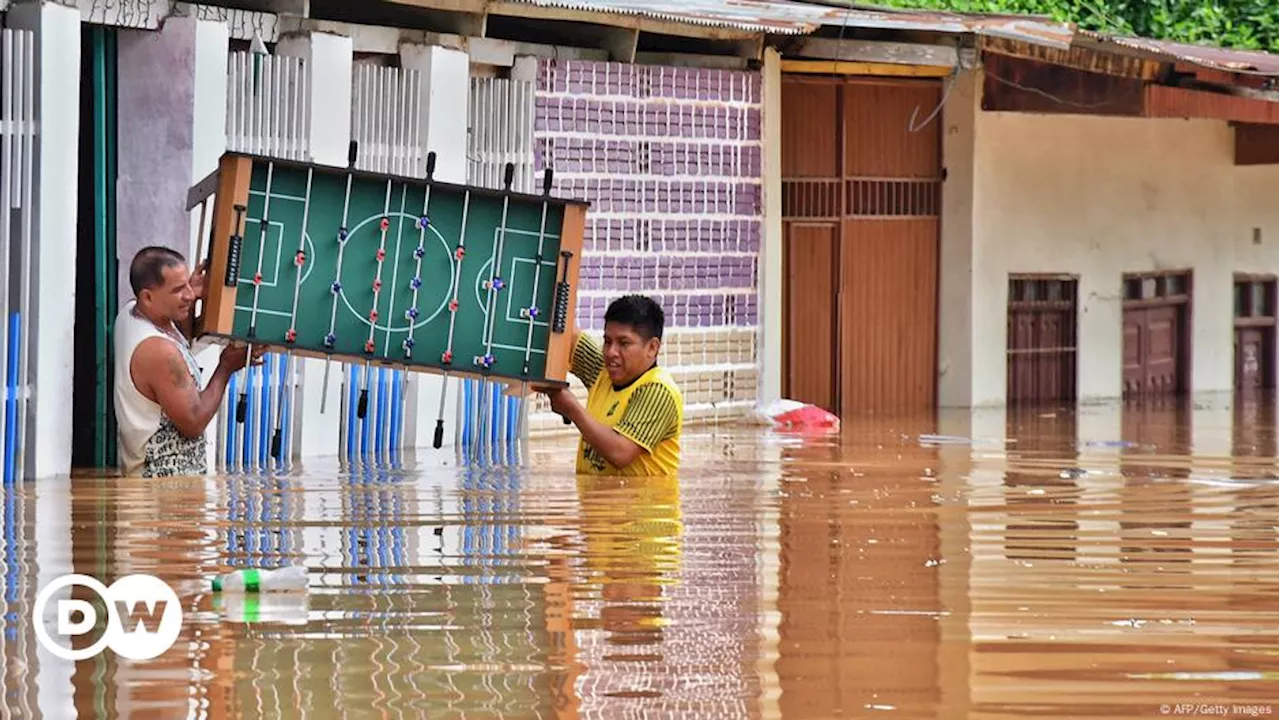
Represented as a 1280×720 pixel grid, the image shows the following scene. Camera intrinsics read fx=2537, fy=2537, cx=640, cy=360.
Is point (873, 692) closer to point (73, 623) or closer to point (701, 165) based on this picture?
point (73, 623)

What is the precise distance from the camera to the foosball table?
35.7ft

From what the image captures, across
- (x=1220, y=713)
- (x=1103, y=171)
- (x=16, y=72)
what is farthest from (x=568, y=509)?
(x=1103, y=171)

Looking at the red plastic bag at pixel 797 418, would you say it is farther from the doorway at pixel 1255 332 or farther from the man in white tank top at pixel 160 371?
the man in white tank top at pixel 160 371

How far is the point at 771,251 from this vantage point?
1891 cm

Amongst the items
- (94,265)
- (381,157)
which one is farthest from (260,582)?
(381,157)

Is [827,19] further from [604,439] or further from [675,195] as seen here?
[604,439]

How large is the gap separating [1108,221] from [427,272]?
12323mm

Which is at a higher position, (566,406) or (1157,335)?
(1157,335)

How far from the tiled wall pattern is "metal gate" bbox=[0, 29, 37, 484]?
5.01 metres

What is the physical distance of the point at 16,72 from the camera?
11.7m

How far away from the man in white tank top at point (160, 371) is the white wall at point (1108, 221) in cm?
1131

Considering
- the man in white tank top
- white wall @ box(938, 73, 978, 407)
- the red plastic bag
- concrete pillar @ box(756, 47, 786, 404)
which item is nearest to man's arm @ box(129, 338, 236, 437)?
the man in white tank top

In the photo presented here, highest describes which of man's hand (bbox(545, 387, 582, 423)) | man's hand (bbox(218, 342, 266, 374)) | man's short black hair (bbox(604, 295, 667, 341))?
man's short black hair (bbox(604, 295, 667, 341))

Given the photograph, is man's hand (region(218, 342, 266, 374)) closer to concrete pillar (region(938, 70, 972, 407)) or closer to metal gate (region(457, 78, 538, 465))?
metal gate (region(457, 78, 538, 465))
